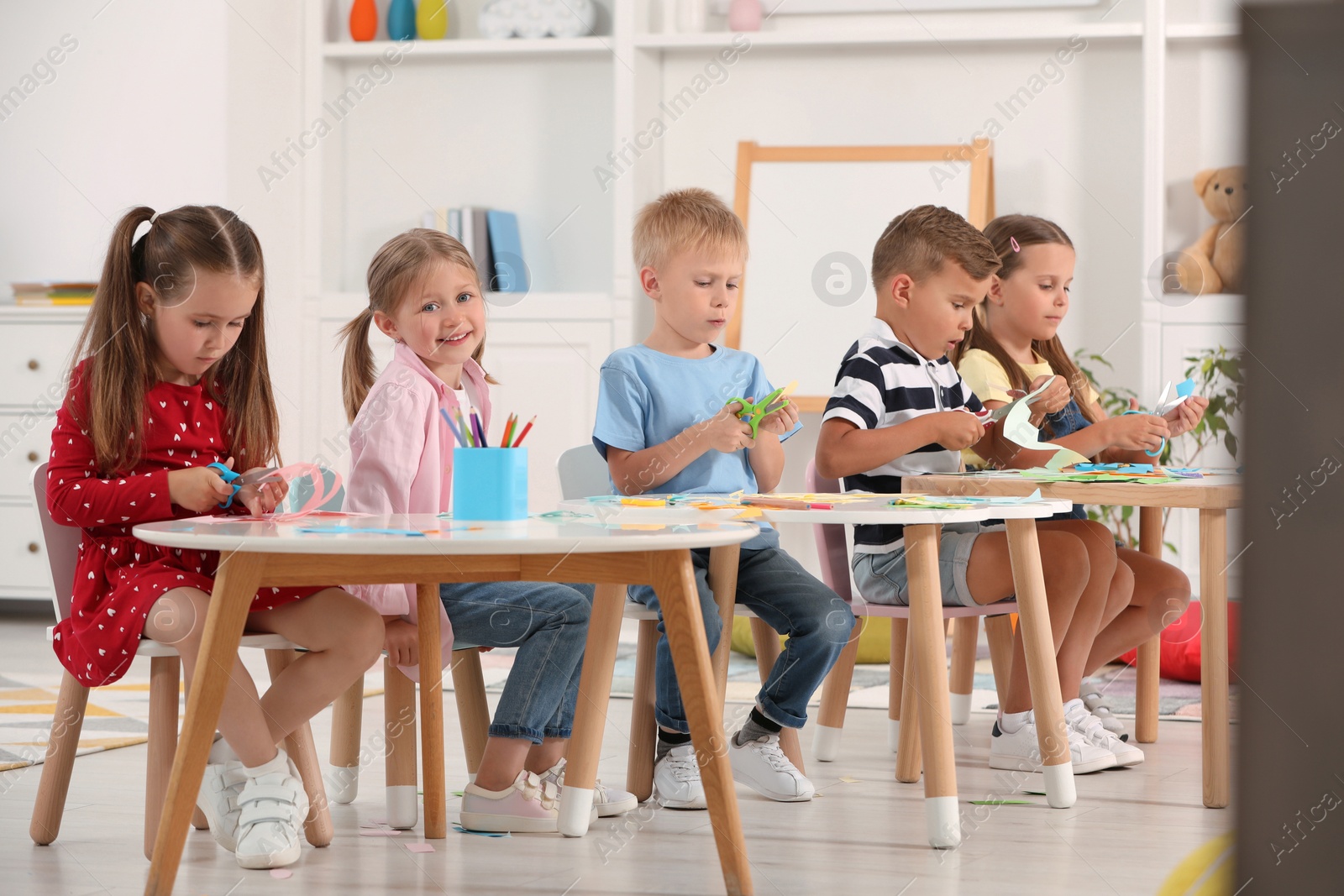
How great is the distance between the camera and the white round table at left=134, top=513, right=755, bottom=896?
4.18 ft

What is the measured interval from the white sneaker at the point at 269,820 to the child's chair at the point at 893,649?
2.86ft

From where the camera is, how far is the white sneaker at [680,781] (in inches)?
75.4

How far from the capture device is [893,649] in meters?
2.36

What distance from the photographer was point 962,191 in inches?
156

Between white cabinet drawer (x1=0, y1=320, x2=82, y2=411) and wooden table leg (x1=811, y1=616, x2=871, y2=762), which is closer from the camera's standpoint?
wooden table leg (x1=811, y1=616, x2=871, y2=762)

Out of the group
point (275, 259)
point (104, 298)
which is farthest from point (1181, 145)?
point (104, 298)

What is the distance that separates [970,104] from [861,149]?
14.8 inches

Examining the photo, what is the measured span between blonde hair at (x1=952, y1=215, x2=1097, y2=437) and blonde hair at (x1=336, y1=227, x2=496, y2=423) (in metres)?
0.93

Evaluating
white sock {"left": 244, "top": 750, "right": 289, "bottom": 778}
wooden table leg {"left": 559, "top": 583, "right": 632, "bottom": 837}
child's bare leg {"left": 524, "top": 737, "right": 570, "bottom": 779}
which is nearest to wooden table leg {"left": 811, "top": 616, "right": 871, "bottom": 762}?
child's bare leg {"left": 524, "top": 737, "right": 570, "bottom": 779}

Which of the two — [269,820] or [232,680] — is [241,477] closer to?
[232,680]

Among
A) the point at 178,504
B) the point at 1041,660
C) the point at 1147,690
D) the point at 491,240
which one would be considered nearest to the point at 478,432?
the point at 178,504

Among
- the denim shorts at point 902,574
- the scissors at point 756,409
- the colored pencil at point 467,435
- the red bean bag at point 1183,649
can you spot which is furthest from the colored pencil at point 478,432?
the red bean bag at point 1183,649

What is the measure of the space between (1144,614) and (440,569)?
143cm

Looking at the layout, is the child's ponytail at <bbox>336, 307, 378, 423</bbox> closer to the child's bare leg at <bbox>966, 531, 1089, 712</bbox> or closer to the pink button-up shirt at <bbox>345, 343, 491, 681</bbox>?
the pink button-up shirt at <bbox>345, 343, 491, 681</bbox>
